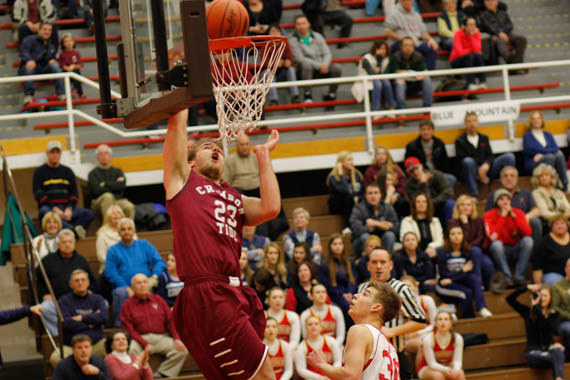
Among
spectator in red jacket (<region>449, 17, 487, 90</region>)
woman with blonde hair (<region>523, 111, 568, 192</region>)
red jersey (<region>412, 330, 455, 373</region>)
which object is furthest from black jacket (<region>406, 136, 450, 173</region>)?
red jersey (<region>412, 330, 455, 373</region>)

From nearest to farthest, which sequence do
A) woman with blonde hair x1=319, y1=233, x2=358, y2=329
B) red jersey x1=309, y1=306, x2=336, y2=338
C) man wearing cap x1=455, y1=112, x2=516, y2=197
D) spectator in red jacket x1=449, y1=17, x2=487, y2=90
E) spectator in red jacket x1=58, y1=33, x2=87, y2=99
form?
red jersey x1=309, y1=306, x2=336, y2=338 < woman with blonde hair x1=319, y1=233, x2=358, y2=329 < man wearing cap x1=455, y1=112, x2=516, y2=197 < spectator in red jacket x1=58, y1=33, x2=87, y2=99 < spectator in red jacket x1=449, y1=17, x2=487, y2=90

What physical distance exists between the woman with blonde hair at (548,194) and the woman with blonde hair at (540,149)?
595 millimetres

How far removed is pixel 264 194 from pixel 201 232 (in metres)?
0.47

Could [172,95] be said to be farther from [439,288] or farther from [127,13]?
[439,288]

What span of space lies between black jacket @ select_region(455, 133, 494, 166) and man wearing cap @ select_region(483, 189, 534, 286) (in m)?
1.54

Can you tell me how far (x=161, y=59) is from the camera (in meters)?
5.18

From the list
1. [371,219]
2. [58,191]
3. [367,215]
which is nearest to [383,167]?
[367,215]

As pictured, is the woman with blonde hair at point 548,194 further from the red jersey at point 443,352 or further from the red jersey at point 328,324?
the red jersey at point 328,324

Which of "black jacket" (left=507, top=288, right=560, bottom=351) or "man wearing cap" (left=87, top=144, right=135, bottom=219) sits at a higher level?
"man wearing cap" (left=87, top=144, right=135, bottom=219)

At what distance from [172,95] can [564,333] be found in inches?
279

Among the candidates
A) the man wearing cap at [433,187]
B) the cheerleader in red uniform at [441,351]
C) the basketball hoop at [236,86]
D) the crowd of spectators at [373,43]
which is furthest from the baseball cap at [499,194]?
the basketball hoop at [236,86]

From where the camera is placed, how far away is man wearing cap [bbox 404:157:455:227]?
12.3 metres

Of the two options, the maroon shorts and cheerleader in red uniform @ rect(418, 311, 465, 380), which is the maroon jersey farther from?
cheerleader in red uniform @ rect(418, 311, 465, 380)

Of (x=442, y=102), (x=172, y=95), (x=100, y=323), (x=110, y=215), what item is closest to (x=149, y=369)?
(x=100, y=323)
